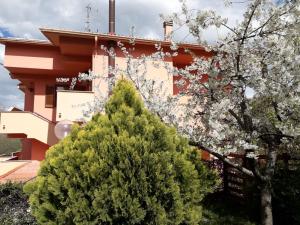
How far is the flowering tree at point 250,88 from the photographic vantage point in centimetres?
501

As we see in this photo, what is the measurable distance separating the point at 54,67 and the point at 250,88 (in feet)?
41.6

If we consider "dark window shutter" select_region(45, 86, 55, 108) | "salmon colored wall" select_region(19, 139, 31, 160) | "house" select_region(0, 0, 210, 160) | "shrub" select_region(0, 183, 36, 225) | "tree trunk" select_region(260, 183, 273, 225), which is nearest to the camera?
"tree trunk" select_region(260, 183, 273, 225)

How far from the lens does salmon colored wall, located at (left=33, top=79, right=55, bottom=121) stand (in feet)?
58.1

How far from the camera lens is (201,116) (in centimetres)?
586

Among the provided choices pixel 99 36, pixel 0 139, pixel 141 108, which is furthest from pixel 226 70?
pixel 0 139

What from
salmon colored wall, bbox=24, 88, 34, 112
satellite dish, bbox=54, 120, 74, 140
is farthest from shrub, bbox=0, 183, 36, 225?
salmon colored wall, bbox=24, 88, 34, 112

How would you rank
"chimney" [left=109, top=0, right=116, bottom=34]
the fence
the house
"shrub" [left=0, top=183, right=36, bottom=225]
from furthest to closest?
"chimney" [left=109, top=0, right=116, bottom=34] → the house → the fence → "shrub" [left=0, top=183, right=36, bottom=225]

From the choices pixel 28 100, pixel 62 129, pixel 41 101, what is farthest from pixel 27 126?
pixel 28 100

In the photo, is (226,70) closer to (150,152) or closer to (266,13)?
(266,13)

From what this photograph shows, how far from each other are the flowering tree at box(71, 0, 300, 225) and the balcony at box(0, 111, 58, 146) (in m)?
10.3

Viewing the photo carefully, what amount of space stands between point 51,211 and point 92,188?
26.3 inches

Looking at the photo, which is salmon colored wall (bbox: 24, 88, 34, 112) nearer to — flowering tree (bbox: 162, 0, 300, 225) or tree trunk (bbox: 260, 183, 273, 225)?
flowering tree (bbox: 162, 0, 300, 225)

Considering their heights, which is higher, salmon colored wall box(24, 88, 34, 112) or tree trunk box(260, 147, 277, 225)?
salmon colored wall box(24, 88, 34, 112)

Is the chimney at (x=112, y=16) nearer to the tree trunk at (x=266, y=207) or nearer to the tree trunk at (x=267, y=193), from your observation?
the tree trunk at (x=267, y=193)
